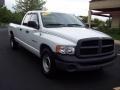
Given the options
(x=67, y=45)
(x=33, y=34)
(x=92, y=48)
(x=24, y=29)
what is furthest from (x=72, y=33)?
(x=24, y=29)

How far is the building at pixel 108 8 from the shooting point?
33.3 m

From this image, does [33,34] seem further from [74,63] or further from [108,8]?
[108,8]

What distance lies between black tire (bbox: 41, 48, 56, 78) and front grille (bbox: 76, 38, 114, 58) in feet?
2.38

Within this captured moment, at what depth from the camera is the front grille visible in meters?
6.43

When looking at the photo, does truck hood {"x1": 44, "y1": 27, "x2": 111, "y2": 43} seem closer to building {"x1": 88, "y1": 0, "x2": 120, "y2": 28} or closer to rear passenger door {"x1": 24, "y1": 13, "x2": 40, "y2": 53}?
rear passenger door {"x1": 24, "y1": 13, "x2": 40, "y2": 53}

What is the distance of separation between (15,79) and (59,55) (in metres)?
1.44

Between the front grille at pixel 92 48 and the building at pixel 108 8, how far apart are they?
87.4 feet

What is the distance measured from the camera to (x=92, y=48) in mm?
6555

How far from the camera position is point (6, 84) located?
6488 millimetres

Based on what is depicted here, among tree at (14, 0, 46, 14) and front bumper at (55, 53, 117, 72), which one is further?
tree at (14, 0, 46, 14)

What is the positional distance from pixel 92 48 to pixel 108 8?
1155 inches

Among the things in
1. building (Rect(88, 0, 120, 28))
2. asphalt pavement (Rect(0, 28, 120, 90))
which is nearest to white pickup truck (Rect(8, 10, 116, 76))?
asphalt pavement (Rect(0, 28, 120, 90))

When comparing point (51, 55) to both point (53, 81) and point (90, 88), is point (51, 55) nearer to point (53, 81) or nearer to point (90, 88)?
point (53, 81)

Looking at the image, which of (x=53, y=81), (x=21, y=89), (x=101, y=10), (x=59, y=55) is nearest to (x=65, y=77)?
(x=53, y=81)
